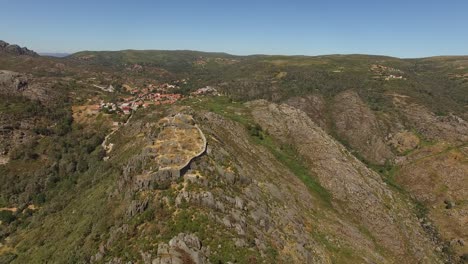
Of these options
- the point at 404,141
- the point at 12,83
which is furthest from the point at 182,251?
the point at 12,83

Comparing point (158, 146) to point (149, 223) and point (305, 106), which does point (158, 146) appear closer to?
point (149, 223)

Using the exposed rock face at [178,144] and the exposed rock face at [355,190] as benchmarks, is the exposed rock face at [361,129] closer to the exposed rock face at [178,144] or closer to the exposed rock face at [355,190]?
the exposed rock face at [355,190]

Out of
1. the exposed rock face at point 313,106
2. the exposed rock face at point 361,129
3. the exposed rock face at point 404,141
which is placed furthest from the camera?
the exposed rock face at point 313,106

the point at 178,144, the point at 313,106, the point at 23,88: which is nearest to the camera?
the point at 178,144

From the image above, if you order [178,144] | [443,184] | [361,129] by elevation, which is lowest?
[443,184]

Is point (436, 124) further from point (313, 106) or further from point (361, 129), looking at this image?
point (313, 106)

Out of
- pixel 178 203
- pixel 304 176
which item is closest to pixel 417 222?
pixel 304 176

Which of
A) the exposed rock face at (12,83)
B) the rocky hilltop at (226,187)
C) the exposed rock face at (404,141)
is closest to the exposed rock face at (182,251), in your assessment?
the rocky hilltop at (226,187)
